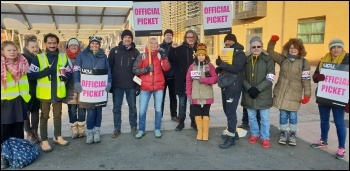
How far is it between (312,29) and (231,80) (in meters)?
14.6

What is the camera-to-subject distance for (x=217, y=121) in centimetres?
645

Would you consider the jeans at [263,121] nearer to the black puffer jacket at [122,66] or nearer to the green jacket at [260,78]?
the green jacket at [260,78]

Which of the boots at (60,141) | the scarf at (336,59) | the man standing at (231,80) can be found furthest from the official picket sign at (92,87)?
the scarf at (336,59)

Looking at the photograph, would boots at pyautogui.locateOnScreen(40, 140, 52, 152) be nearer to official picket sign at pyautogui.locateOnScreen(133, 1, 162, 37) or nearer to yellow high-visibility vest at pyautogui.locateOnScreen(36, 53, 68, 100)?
yellow high-visibility vest at pyautogui.locateOnScreen(36, 53, 68, 100)

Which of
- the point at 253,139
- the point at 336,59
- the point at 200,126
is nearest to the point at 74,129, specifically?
the point at 200,126

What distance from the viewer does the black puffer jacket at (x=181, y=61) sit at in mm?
5543

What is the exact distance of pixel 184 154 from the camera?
4363mm

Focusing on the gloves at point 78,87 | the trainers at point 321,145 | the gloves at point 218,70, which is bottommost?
the trainers at point 321,145

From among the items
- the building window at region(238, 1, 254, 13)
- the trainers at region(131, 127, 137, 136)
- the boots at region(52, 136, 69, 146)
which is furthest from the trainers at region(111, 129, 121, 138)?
the building window at region(238, 1, 254, 13)

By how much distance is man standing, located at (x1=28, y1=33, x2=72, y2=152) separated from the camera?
435cm

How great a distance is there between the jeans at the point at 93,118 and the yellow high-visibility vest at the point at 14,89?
3.47 ft

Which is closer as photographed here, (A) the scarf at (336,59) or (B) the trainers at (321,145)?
(A) the scarf at (336,59)

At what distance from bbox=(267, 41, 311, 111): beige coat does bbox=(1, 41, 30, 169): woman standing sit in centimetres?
387

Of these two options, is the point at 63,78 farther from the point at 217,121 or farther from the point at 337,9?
the point at 337,9
